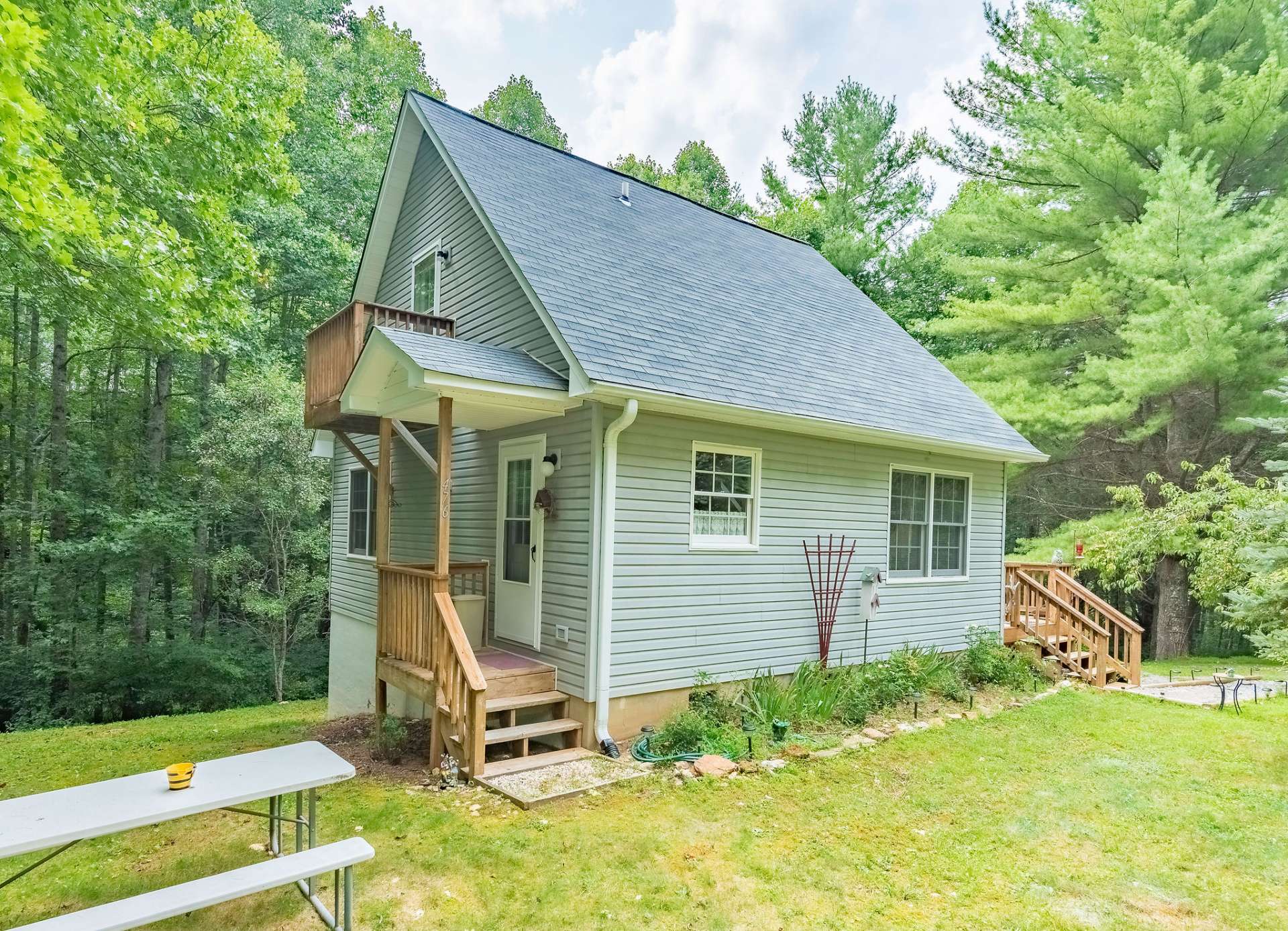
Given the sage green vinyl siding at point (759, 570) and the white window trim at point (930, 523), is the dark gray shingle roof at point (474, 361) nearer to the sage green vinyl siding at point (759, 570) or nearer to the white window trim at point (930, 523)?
the sage green vinyl siding at point (759, 570)

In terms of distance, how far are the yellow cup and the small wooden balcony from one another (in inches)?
171

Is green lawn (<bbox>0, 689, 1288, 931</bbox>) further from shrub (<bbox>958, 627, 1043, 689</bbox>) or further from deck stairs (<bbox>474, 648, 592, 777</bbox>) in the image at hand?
shrub (<bbox>958, 627, 1043, 689</bbox>)

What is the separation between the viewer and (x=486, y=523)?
7.67m

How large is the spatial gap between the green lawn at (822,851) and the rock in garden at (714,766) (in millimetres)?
179

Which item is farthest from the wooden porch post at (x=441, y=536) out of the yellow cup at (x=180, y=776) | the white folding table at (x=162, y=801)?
the yellow cup at (x=180, y=776)

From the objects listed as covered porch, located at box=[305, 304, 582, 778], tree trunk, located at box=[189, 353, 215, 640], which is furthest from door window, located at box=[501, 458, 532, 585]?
tree trunk, located at box=[189, 353, 215, 640]

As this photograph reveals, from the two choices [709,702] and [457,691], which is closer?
[457,691]

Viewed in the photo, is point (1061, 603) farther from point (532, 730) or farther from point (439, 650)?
point (439, 650)

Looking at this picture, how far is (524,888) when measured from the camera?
12.4ft

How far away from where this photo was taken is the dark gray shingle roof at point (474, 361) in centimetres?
552

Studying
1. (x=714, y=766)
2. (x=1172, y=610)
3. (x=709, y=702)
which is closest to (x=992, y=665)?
(x=709, y=702)

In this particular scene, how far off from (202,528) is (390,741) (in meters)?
11.2

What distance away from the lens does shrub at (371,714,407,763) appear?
20.7ft

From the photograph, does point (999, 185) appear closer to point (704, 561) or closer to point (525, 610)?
point (704, 561)
